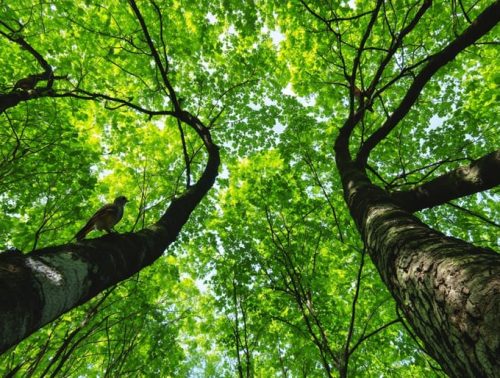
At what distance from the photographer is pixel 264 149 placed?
1054 cm

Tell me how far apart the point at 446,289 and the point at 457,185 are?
1948 millimetres

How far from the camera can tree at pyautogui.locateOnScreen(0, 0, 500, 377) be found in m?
4.79

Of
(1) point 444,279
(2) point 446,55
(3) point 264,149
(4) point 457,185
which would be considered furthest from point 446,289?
(3) point 264,149

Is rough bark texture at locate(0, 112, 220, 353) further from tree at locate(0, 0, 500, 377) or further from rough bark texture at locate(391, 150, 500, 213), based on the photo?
rough bark texture at locate(391, 150, 500, 213)

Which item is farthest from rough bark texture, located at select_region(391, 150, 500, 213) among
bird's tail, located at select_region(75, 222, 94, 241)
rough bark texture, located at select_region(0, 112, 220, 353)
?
bird's tail, located at select_region(75, 222, 94, 241)

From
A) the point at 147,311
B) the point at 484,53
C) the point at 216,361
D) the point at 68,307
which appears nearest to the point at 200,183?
the point at 68,307

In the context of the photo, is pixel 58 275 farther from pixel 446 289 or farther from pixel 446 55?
pixel 446 55

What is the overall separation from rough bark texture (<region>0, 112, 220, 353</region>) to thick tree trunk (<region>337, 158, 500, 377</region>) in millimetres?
1906

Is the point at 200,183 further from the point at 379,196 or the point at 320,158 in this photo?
the point at 320,158

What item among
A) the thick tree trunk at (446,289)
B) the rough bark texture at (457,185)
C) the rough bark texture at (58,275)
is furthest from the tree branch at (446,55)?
the rough bark texture at (58,275)

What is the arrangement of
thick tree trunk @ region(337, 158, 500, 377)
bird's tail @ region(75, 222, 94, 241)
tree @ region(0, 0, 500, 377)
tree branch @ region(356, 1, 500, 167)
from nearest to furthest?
1. thick tree trunk @ region(337, 158, 500, 377)
2. tree branch @ region(356, 1, 500, 167)
3. bird's tail @ region(75, 222, 94, 241)
4. tree @ region(0, 0, 500, 377)

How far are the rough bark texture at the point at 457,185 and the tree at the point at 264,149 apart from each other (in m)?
0.02

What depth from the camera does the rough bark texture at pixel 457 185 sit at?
2658 millimetres

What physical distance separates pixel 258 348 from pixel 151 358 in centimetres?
351
